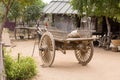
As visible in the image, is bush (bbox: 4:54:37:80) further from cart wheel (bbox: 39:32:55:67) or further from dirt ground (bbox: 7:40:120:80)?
cart wheel (bbox: 39:32:55:67)

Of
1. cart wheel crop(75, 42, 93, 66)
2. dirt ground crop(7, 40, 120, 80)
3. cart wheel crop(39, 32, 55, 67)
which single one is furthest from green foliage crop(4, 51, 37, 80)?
cart wheel crop(75, 42, 93, 66)

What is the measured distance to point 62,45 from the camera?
43.2ft

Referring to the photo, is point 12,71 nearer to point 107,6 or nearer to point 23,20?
point 107,6

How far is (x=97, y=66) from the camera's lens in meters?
13.4

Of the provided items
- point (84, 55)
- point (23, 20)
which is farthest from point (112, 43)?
point (23, 20)

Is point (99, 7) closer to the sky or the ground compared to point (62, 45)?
closer to the sky

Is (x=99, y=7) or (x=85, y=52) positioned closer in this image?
(x=85, y=52)

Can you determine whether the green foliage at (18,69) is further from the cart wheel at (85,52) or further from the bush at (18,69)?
the cart wheel at (85,52)

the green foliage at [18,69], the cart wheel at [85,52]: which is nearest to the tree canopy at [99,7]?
the cart wheel at [85,52]

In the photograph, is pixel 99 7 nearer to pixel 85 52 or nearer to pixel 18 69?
pixel 85 52

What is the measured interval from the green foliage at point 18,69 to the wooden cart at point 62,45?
2.85 m

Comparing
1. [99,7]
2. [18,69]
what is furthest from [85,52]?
[99,7]

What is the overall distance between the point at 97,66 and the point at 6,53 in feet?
14.3

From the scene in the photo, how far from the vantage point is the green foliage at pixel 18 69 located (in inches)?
367
